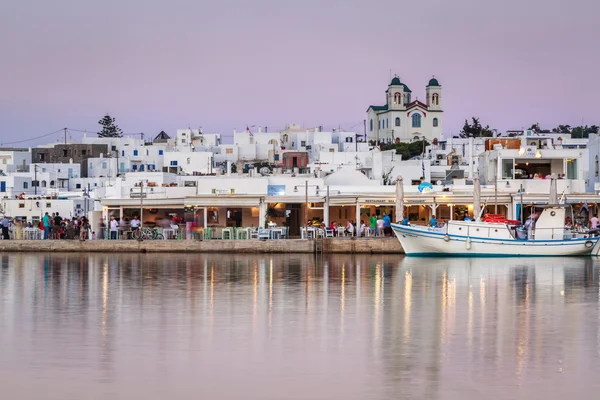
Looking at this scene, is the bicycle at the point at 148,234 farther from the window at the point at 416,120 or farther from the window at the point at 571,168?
the window at the point at 416,120

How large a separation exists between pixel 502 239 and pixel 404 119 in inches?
3668

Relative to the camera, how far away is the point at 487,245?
38156 millimetres

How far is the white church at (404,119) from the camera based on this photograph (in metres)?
130

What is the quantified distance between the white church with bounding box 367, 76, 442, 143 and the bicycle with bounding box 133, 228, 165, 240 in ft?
283

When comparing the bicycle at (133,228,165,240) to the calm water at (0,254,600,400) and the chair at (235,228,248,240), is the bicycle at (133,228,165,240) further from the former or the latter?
the calm water at (0,254,600,400)

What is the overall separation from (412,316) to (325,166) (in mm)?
46506

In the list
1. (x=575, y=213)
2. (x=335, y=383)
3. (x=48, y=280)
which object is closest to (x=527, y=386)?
(x=335, y=383)

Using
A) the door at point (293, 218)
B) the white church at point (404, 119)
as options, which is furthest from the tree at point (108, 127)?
the door at point (293, 218)

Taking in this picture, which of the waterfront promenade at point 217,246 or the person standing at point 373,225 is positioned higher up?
the person standing at point 373,225

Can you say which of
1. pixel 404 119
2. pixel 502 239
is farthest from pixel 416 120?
pixel 502 239

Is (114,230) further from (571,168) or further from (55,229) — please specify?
(571,168)

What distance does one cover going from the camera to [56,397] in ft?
42.7

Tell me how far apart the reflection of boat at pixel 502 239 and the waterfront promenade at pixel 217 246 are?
1.97 m

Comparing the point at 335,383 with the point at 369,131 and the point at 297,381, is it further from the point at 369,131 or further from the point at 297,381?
the point at 369,131
